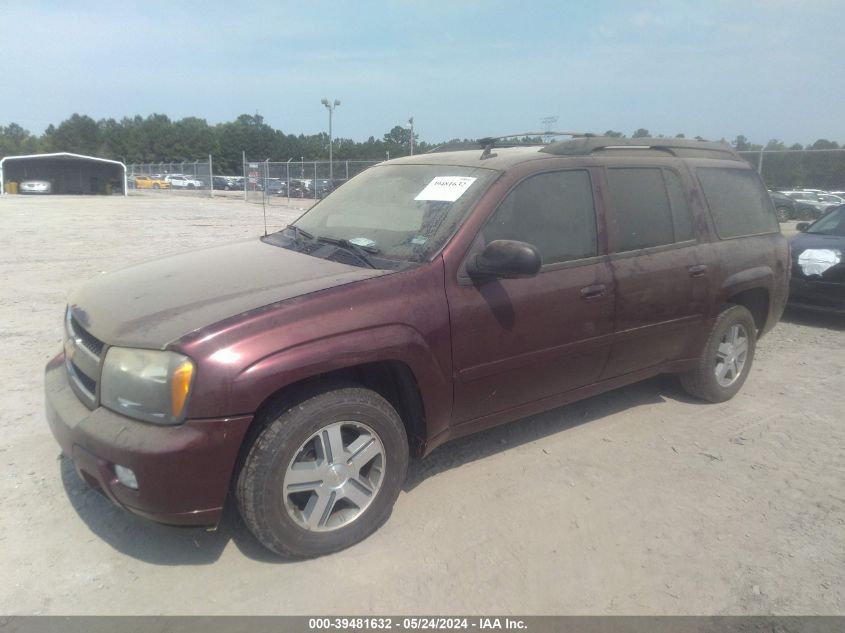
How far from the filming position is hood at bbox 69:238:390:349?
2.69 metres

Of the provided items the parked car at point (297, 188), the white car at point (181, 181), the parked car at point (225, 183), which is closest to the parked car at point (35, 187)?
the white car at point (181, 181)

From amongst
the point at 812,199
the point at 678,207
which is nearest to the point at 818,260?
the point at 678,207

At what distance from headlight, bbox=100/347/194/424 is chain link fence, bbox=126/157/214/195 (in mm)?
41818

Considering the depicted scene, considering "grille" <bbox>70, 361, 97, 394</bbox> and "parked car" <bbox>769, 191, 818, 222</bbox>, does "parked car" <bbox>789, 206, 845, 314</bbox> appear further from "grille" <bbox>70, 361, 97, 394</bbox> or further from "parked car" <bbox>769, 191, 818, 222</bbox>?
"parked car" <bbox>769, 191, 818, 222</bbox>

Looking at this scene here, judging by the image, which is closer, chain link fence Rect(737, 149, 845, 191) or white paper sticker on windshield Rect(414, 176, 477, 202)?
white paper sticker on windshield Rect(414, 176, 477, 202)

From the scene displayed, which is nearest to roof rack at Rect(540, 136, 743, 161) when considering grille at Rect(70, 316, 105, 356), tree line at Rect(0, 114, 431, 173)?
grille at Rect(70, 316, 105, 356)

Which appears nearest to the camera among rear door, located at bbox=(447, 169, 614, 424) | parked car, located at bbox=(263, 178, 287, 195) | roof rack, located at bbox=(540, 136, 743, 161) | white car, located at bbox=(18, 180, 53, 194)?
rear door, located at bbox=(447, 169, 614, 424)

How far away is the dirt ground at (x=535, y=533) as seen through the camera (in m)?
2.66

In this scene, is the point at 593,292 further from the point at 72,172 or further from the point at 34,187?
the point at 72,172

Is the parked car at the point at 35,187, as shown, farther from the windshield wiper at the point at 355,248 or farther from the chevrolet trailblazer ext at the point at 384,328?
the windshield wiper at the point at 355,248

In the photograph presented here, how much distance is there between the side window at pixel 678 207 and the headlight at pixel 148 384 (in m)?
3.27

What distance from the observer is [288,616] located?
254cm

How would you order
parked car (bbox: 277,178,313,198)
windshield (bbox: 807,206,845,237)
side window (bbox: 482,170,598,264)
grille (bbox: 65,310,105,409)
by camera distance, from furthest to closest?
parked car (bbox: 277,178,313,198) → windshield (bbox: 807,206,845,237) → side window (bbox: 482,170,598,264) → grille (bbox: 65,310,105,409)

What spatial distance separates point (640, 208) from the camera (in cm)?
408
